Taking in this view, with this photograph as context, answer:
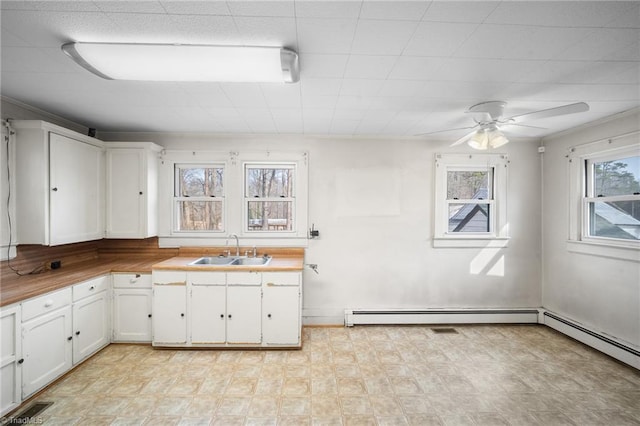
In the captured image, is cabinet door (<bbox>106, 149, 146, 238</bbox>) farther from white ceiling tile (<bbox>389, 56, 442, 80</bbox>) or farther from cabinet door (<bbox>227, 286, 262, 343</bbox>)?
white ceiling tile (<bbox>389, 56, 442, 80</bbox>)

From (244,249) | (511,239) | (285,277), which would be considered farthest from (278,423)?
(511,239)

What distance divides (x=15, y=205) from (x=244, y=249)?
7.25ft

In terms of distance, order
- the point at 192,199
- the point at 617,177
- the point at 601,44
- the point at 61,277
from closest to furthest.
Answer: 1. the point at 601,44
2. the point at 61,277
3. the point at 617,177
4. the point at 192,199

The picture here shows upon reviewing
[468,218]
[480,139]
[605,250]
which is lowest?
[605,250]

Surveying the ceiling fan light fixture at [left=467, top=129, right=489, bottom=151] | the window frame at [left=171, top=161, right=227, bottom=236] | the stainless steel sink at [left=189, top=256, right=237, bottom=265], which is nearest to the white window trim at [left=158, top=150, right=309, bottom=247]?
the window frame at [left=171, top=161, right=227, bottom=236]

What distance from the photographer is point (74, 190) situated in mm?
2955

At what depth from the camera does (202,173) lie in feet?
12.4

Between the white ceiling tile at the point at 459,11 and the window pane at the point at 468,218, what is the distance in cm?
286

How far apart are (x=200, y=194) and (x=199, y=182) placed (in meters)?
0.16

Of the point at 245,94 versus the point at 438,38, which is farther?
the point at 245,94

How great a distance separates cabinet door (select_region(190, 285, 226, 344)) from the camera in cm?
302

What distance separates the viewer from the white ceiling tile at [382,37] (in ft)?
4.87

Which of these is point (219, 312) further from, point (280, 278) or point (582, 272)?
point (582, 272)

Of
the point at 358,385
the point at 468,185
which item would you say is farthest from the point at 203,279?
the point at 468,185
